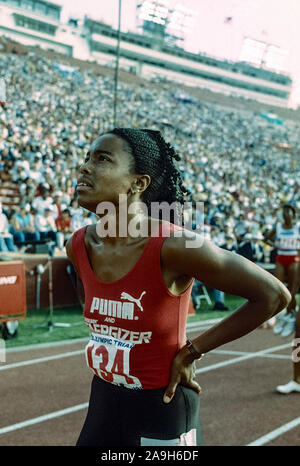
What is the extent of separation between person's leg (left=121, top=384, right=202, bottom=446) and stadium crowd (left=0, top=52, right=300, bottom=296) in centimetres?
708

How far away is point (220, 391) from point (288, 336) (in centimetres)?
333

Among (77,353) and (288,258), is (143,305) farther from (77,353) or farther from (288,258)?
(288,258)

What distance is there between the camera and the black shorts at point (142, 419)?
6.07 ft

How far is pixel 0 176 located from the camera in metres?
14.4

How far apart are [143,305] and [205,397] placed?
3.44 meters

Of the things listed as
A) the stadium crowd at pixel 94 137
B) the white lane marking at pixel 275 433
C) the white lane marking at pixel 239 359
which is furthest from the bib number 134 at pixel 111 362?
the stadium crowd at pixel 94 137

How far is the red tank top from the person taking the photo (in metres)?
1.82

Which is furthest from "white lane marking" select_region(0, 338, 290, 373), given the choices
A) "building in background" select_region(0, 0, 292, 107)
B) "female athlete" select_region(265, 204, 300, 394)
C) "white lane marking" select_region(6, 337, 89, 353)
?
"building in background" select_region(0, 0, 292, 107)

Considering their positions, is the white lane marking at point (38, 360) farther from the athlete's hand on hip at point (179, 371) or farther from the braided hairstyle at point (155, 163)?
the athlete's hand on hip at point (179, 371)

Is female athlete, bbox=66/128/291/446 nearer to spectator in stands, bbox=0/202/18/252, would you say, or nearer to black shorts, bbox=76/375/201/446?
black shorts, bbox=76/375/201/446

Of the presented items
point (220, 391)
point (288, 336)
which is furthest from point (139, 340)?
point (288, 336)

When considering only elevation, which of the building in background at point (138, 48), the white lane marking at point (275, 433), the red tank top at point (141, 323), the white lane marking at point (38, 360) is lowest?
the white lane marking at point (38, 360)

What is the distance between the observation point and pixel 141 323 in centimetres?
184

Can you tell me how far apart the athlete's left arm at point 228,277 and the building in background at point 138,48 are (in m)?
47.7
